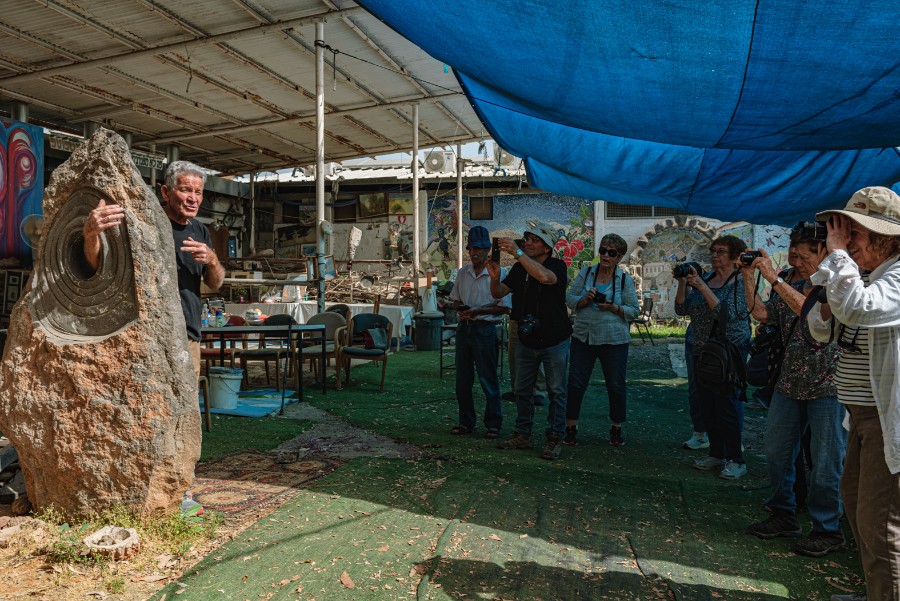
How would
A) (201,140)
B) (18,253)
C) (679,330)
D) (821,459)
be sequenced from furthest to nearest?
(679,330) → (201,140) → (18,253) → (821,459)

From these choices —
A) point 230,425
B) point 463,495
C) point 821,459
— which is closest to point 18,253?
point 230,425

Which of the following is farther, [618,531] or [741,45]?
[618,531]

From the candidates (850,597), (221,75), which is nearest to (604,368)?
(850,597)

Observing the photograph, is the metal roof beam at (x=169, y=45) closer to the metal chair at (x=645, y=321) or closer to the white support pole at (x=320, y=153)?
the white support pole at (x=320, y=153)

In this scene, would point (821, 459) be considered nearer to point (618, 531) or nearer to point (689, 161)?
point (618, 531)

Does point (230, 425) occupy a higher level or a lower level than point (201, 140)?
lower

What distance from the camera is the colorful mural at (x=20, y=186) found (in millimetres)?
11422

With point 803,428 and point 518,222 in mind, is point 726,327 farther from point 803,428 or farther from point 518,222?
point 518,222

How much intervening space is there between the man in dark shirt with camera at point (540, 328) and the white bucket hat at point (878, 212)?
2.61 m

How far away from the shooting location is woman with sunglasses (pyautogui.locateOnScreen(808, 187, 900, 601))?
2096 millimetres

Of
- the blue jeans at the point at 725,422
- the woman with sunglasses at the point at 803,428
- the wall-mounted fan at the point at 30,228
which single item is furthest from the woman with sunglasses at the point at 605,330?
the wall-mounted fan at the point at 30,228

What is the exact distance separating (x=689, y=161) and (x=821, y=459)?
124 inches

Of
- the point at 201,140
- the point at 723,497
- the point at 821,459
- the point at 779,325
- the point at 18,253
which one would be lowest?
the point at 723,497

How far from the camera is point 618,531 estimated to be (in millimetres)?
3396
